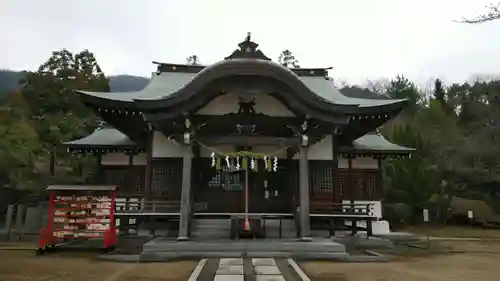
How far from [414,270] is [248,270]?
13.0 feet

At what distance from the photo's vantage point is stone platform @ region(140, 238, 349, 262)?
1064 cm

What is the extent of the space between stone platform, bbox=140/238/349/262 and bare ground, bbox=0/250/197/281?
59cm

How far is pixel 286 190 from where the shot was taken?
49.6 feet

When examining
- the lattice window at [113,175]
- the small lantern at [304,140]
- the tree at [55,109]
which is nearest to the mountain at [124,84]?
the tree at [55,109]

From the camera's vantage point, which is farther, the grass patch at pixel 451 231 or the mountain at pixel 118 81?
the mountain at pixel 118 81

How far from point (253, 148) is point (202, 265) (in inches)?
220

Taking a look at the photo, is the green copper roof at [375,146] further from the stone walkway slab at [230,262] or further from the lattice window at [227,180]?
the stone walkway slab at [230,262]

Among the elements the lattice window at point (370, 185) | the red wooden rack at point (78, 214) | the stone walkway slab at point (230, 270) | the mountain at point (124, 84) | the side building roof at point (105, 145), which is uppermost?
the mountain at point (124, 84)

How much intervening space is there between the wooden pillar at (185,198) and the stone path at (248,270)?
2031 millimetres

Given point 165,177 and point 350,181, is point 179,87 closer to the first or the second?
point 165,177

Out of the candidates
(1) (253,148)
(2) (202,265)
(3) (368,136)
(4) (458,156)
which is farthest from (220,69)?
(4) (458,156)

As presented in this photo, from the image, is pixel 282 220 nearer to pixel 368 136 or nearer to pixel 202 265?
pixel 202 265

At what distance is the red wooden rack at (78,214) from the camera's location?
1177cm

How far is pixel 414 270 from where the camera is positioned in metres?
9.36
